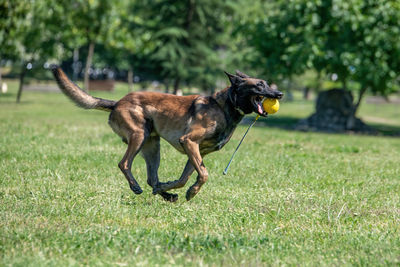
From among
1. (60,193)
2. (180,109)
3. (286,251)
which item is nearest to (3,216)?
(60,193)

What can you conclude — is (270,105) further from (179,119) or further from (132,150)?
(132,150)

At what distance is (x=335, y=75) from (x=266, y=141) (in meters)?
8.57

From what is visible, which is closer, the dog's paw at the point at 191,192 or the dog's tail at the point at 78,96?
the dog's paw at the point at 191,192

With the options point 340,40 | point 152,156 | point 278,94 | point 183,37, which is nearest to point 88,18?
point 183,37

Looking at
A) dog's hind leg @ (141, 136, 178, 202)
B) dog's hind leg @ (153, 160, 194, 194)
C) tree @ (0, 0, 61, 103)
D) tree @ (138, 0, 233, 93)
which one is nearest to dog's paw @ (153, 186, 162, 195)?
dog's hind leg @ (153, 160, 194, 194)

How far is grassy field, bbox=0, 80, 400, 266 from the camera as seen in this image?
4.49 metres

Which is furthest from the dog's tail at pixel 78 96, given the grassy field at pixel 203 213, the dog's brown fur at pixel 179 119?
the grassy field at pixel 203 213

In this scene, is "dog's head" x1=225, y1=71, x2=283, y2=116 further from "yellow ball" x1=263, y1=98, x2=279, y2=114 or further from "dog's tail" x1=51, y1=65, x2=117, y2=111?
"dog's tail" x1=51, y1=65, x2=117, y2=111

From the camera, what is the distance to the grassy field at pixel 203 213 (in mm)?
4488

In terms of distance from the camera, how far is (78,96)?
23.7ft

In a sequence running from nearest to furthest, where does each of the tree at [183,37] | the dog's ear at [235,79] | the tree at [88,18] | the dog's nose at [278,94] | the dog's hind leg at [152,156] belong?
1. the dog's nose at [278,94]
2. the dog's ear at [235,79]
3. the dog's hind leg at [152,156]
4. the tree at [183,37]
5. the tree at [88,18]

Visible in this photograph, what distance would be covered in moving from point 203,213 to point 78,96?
99.9 inches

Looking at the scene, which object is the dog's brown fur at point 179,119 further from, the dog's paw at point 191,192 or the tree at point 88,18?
the tree at point 88,18

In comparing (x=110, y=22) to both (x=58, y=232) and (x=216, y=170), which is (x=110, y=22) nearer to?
(x=216, y=170)
